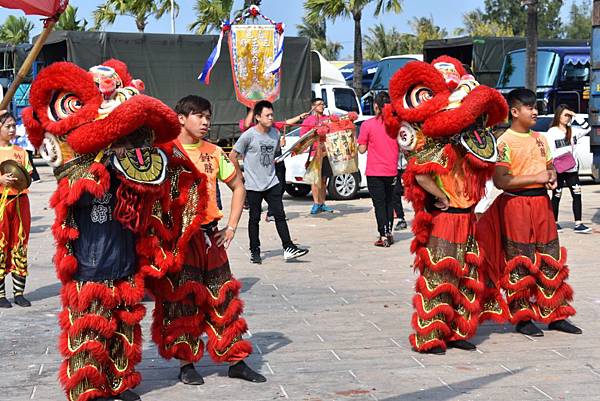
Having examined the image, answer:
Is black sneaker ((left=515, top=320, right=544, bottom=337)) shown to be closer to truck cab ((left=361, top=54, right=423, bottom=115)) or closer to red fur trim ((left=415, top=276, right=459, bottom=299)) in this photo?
red fur trim ((left=415, top=276, right=459, bottom=299))

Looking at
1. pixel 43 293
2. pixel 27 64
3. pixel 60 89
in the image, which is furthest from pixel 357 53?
pixel 27 64

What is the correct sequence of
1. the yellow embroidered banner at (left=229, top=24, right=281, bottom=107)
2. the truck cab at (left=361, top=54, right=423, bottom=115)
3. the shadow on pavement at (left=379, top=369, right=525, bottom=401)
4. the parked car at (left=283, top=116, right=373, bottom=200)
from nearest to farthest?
1. the shadow on pavement at (left=379, top=369, right=525, bottom=401)
2. the yellow embroidered banner at (left=229, top=24, right=281, bottom=107)
3. the parked car at (left=283, top=116, right=373, bottom=200)
4. the truck cab at (left=361, top=54, right=423, bottom=115)

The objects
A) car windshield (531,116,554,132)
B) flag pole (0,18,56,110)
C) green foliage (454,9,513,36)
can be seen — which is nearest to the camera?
flag pole (0,18,56,110)

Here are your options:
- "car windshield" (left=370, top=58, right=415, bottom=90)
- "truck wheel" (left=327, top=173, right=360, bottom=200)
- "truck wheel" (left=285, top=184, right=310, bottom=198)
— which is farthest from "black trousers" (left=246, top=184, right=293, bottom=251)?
"car windshield" (left=370, top=58, right=415, bottom=90)

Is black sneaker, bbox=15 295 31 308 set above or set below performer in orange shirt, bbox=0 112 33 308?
below

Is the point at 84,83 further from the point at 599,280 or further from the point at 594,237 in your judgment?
the point at 594,237

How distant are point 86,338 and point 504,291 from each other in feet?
11.1

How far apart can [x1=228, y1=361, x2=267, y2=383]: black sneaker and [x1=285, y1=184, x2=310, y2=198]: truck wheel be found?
1221cm

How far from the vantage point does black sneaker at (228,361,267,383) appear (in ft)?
20.7

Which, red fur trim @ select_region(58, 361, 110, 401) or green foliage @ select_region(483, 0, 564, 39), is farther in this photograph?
green foliage @ select_region(483, 0, 564, 39)

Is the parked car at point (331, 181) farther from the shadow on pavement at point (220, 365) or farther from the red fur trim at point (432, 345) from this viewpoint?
the red fur trim at point (432, 345)

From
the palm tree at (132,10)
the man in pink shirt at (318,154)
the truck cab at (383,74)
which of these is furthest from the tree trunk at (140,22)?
the man in pink shirt at (318,154)

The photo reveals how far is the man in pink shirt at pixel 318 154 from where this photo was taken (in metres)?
15.4

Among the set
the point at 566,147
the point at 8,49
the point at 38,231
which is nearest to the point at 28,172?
the point at 38,231
